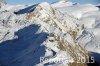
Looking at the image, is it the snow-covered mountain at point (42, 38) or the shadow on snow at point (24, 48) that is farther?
the shadow on snow at point (24, 48)

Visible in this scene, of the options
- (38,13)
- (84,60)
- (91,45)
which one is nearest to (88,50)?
(91,45)

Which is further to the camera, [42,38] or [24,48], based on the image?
[24,48]

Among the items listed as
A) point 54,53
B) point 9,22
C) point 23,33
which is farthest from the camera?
point 9,22

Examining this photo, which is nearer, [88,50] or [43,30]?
[43,30]

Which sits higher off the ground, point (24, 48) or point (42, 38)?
point (42, 38)

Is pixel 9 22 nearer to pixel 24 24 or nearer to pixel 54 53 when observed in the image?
pixel 24 24

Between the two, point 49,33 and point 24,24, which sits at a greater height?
point 24,24

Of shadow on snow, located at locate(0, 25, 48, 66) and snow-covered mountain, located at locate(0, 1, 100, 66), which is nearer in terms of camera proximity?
snow-covered mountain, located at locate(0, 1, 100, 66)

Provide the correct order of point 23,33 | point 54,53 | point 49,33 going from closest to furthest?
point 54,53 < point 49,33 < point 23,33
